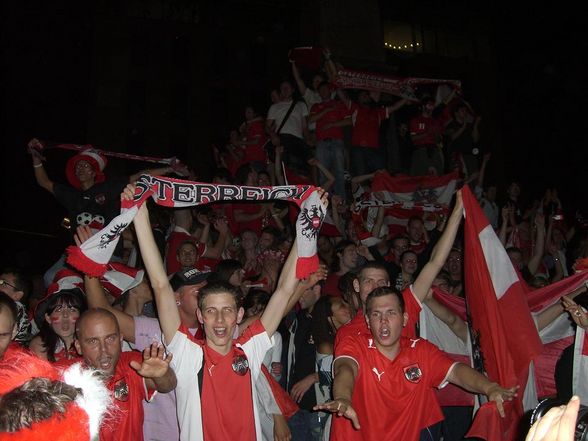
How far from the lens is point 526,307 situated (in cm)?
497

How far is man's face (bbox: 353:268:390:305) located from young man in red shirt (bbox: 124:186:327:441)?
3.28 ft

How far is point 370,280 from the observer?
15.5ft

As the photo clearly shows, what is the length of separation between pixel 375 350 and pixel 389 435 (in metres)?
0.55

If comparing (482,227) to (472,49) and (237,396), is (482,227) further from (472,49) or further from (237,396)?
(472,49)

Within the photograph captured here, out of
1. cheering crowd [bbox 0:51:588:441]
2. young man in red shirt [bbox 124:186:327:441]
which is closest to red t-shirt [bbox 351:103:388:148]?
cheering crowd [bbox 0:51:588:441]

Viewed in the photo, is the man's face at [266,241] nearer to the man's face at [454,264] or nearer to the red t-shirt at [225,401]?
the man's face at [454,264]

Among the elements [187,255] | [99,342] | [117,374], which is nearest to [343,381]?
[117,374]

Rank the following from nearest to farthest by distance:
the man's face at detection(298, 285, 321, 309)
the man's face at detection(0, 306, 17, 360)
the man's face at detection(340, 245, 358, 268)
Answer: the man's face at detection(0, 306, 17, 360), the man's face at detection(298, 285, 321, 309), the man's face at detection(340, 245, 358, 268)

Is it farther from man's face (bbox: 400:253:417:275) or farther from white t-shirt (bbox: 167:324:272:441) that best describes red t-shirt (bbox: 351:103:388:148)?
white t-shirt (bbox: 167:324:272:441)

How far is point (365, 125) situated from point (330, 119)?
912 mm

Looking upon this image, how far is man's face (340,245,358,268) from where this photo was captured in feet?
22.6

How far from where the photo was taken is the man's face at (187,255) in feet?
21.3

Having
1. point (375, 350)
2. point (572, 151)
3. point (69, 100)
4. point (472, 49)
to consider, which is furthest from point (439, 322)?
point (472, 49)

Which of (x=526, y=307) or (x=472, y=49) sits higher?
(x=472, y=49)
